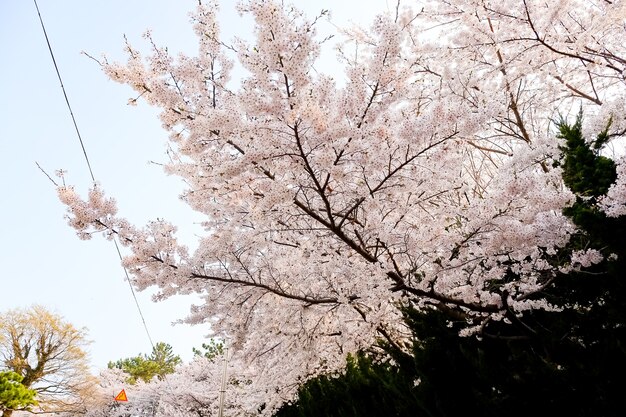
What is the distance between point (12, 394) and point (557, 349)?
17405mm

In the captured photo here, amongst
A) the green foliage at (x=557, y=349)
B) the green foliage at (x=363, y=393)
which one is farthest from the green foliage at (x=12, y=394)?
the green foliage at (x=557, y=349)

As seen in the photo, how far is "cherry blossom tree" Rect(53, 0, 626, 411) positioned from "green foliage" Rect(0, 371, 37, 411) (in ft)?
44.6

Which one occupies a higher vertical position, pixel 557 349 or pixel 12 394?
pixel 12 394

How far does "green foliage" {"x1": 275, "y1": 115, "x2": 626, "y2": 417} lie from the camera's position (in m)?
1.90

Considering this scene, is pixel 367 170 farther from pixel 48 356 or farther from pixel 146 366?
pixel 146 366

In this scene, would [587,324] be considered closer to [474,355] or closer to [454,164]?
[474,355]

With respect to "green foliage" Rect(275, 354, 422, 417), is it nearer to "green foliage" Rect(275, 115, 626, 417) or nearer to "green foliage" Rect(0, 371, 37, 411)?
"green foliage" Rect(275, 115, 626, 417)

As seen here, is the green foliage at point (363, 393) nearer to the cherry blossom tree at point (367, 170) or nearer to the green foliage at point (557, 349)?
the green foliage at point (557, 349)

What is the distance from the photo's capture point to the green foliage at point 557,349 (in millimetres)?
1904

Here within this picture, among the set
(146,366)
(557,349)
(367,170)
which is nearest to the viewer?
(557,349)

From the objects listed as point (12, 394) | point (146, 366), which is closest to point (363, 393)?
point (12, 394)

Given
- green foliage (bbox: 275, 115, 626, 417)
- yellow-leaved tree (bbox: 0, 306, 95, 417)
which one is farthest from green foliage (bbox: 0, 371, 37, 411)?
green foliage (bbox: 275, 115, 626, 417)

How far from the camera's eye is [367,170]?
117 inches

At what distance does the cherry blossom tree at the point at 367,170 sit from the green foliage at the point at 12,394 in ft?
44.6
